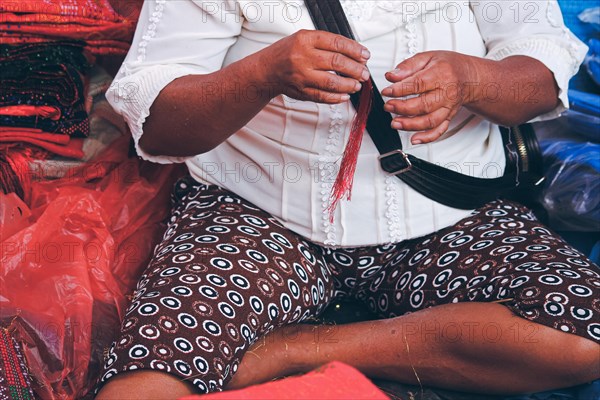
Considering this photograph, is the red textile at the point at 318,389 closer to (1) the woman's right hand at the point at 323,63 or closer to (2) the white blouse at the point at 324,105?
(1) the woman's right hand at the point at 323,63

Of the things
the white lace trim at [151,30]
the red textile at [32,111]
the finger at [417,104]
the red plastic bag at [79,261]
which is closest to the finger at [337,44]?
the finger at [417,104]

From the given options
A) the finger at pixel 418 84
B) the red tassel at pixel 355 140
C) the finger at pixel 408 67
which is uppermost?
the finger at pixel 408 67

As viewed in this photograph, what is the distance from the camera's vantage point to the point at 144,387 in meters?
1.15

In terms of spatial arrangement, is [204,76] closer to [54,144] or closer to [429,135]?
[429,135]

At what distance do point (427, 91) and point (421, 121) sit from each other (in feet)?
0.15

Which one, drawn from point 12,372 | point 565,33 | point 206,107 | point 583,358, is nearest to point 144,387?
point 12,372

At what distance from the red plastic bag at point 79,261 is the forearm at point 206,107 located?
1.01 ft

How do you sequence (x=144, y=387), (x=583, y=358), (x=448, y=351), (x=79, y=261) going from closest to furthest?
1. (x=144, y=387)
2. (x=583, y=358)
3. (x=448, y=351)
4. (x=79, y=261)

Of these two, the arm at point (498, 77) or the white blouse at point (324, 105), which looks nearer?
the arm at point (498, 77)

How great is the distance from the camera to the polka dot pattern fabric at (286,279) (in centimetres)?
122

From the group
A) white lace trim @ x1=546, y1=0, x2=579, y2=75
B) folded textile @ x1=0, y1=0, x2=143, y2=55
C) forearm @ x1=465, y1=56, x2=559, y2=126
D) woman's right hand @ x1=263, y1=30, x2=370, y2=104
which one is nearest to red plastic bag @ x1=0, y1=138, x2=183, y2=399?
folded textile @ x1=0, y1=0, x2=143, y2=55

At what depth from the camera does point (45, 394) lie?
54.1 inches

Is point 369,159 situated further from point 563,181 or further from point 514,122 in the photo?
point 563,181

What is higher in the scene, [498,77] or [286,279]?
[498,77]
